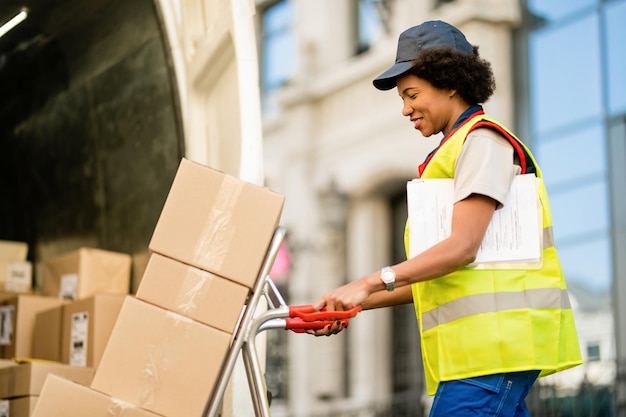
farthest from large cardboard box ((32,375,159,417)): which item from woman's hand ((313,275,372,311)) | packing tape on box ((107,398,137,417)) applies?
woman's hand ((313,275,372,311))

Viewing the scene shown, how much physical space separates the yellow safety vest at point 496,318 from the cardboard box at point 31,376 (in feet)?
5.38

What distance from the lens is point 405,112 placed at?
3.24 meters

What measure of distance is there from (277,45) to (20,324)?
37.9ft

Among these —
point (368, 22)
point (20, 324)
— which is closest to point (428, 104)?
point (20, 324)

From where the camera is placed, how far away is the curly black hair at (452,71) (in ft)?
10.4

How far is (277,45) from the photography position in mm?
16156

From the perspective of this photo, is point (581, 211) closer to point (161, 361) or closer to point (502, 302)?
point (502, 302)

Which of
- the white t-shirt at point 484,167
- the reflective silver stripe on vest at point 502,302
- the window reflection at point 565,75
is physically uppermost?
the window reflection at point 565,75

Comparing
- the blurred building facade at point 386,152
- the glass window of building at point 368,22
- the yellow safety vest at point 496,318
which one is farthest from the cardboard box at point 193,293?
the glass window of building at point 368,22

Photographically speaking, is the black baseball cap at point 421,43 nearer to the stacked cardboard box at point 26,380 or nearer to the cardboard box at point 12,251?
the stacked cardboard box at point 26,380

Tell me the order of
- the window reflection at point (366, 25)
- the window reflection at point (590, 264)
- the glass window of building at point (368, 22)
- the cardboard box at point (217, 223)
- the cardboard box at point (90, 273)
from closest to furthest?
the cardboard box at point (217, 223)
the cardboard box at point (90, 273)
the window reflection at point (590, 264)
the glass window of building at point (368, 22)
the window reflection at point (366, 25)

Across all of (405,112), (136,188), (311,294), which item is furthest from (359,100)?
(405,112)

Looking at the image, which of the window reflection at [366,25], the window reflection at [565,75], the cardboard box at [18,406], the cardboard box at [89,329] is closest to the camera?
the cardboard box at [18,406]

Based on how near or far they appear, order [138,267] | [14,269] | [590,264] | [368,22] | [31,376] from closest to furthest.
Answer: [31,376] → [138,267] → [14,269] → [590,264] → [368,22]
